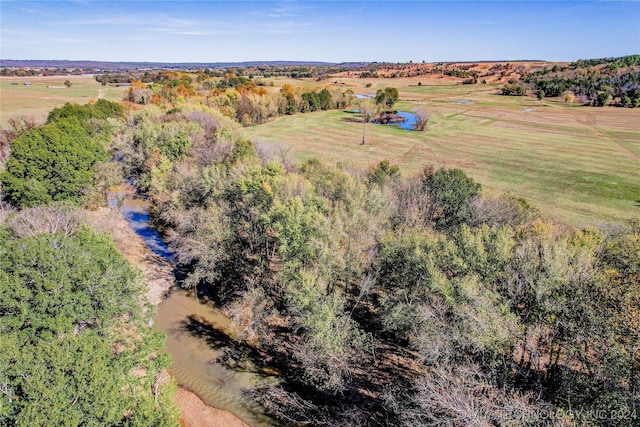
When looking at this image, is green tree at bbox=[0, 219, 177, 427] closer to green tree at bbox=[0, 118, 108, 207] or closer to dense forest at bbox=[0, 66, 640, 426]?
dense forest at bbox=[0, 66, 640, 426]

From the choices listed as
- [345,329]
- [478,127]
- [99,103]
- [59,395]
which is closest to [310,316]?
[345,329]

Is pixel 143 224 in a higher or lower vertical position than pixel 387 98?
Result: lower

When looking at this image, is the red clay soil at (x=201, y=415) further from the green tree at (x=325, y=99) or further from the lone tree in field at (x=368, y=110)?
the green tree at (x=325, y=99)

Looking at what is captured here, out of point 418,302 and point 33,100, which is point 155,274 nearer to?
point 418,302

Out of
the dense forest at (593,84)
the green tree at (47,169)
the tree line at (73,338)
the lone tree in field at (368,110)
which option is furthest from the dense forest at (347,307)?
the dense forest at (593,84)

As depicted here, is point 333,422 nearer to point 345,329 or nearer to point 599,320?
point 345,329

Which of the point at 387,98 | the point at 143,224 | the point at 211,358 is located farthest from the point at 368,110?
the point at 211,358

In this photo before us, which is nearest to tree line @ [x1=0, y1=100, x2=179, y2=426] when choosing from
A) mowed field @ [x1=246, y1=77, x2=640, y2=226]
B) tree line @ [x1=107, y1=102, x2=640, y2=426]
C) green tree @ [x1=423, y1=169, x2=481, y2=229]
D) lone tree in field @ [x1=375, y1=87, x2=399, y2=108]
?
tree line @ [x1=107, y1=102, x2=640, y2=426]

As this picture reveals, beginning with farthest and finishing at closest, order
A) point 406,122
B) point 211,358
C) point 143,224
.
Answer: point 406,122 → point 143,224 → point 211,358
